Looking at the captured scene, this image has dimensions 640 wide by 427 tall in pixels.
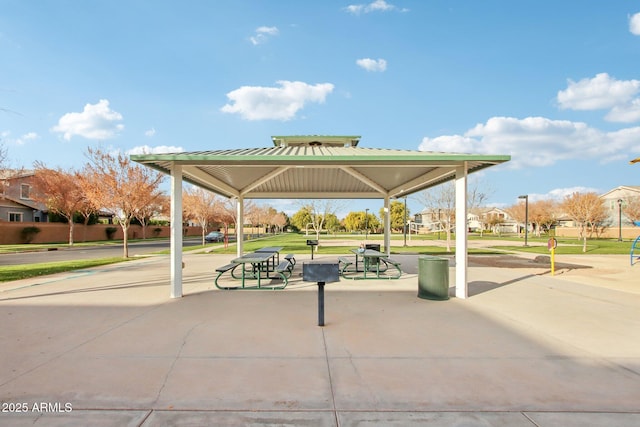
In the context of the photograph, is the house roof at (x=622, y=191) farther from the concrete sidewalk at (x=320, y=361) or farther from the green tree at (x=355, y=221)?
the concrete sidewalk at (x=320, y=361)

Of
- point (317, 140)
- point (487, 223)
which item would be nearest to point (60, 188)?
point (317, 140)

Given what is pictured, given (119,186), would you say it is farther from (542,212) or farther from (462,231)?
(542,212)

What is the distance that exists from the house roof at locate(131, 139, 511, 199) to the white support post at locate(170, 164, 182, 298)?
13.6 inches

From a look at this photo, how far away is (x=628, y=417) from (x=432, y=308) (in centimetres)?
391

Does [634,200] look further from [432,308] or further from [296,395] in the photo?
Result: [296,395]

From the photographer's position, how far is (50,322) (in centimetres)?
593

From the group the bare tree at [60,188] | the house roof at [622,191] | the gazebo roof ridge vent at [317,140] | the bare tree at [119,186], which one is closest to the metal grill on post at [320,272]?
the gazebo roof ridge vent at [317,140]

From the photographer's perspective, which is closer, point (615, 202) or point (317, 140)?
point (317, 140)

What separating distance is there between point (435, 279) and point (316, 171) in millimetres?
5232

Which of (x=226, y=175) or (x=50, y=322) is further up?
(x=226, y=175)

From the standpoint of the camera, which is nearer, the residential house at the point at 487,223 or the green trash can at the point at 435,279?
the green trash can at the point at 435,279

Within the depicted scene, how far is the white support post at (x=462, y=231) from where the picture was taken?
7879 millimetres

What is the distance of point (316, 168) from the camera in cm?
1046

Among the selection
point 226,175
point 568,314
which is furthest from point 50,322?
point 568,314
